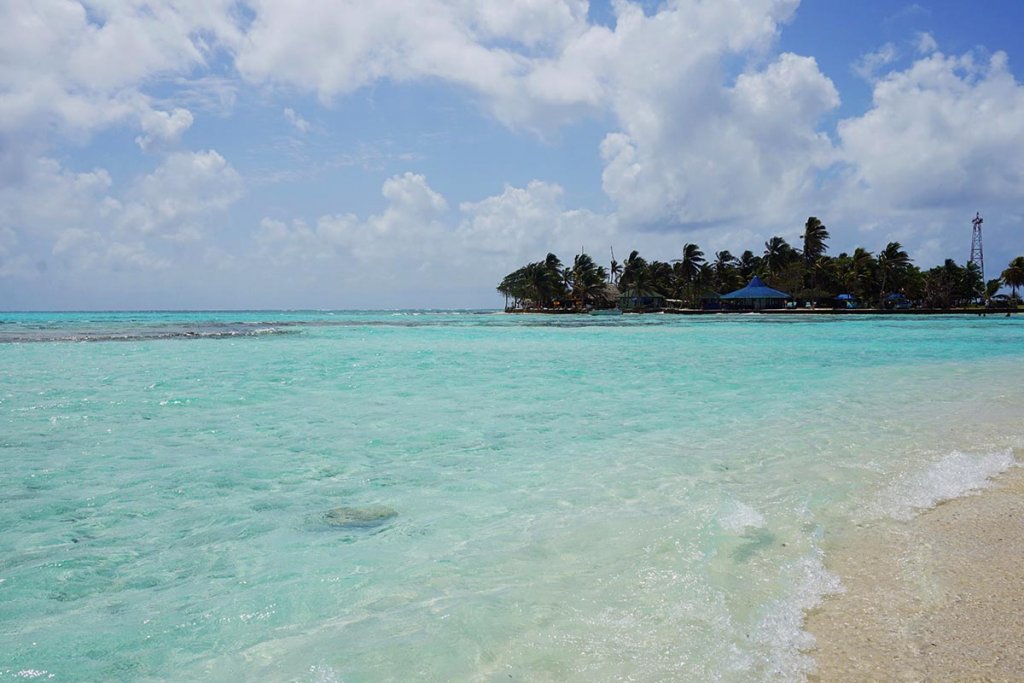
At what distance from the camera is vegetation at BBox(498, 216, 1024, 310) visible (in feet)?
251

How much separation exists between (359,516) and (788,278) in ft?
290

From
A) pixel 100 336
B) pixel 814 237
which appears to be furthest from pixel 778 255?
pixel 100 336

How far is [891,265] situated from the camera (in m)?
74.4

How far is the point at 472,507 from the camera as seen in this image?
5.19 m

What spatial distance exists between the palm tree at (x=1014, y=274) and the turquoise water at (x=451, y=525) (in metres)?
81.1

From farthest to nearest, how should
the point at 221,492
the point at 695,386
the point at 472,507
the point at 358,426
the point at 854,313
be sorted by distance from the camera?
the point at 854,313
the point at 695,386
the point at 358,426
the point at 221,492
the point at 472,507

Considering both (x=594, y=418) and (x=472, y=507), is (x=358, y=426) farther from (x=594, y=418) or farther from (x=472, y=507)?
(x=472, y=507)

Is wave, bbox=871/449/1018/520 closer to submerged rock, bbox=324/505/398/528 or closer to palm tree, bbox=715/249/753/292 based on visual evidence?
submerged rock, bbox=324/505/398/528


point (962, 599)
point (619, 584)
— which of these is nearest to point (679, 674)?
point (619, 584)

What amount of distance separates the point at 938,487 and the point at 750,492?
5.36 feet

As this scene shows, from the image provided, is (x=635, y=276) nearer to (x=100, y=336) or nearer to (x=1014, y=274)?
(x=1014, y=274)

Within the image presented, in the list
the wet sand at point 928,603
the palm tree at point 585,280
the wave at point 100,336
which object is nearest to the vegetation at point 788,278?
the palm tree at point 585,280

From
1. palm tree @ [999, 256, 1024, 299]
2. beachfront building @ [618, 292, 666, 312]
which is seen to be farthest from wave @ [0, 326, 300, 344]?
palm tree @ [999, 256, 1024, 299]

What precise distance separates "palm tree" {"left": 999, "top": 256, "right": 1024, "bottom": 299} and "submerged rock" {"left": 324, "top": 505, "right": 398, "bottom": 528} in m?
92.5
